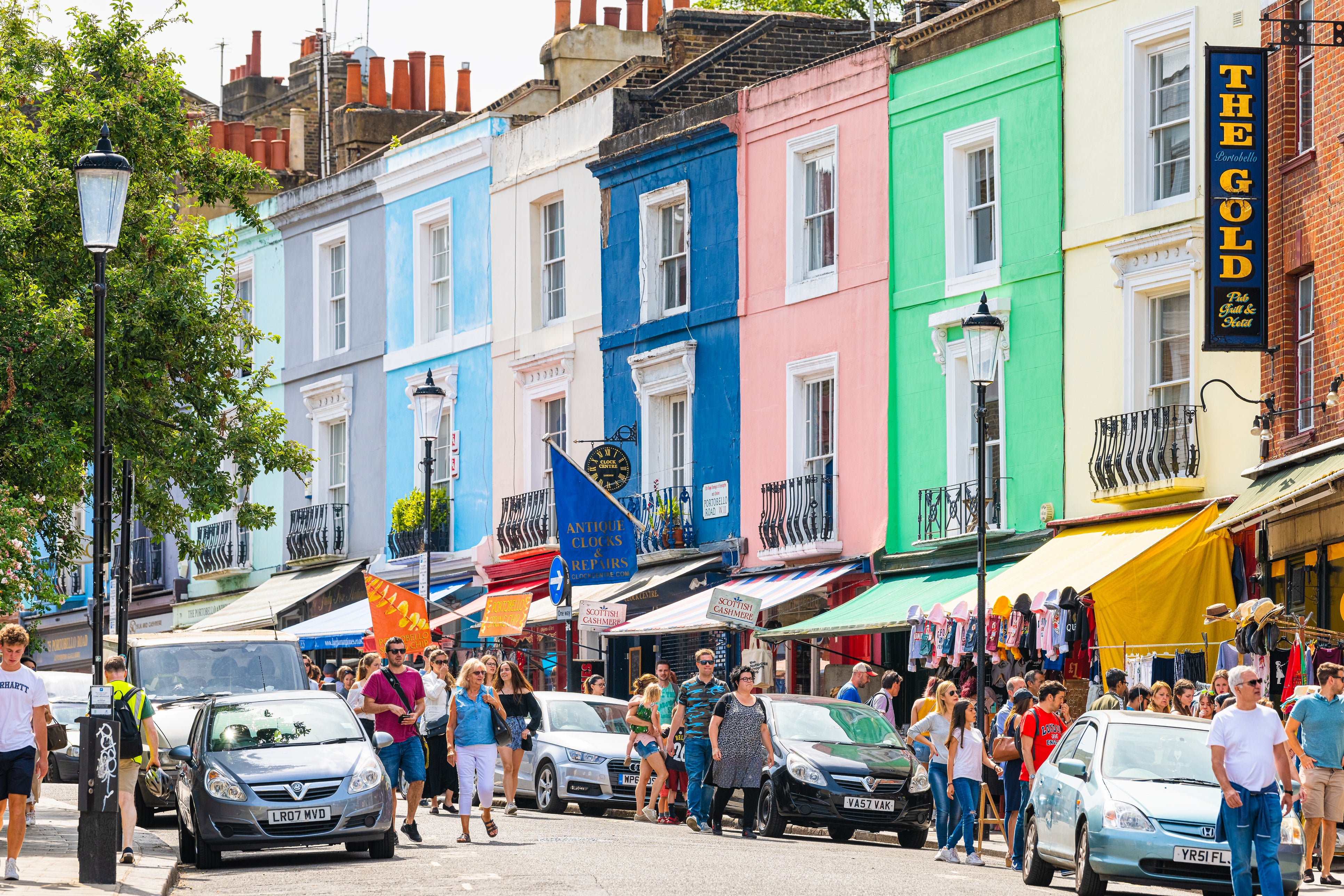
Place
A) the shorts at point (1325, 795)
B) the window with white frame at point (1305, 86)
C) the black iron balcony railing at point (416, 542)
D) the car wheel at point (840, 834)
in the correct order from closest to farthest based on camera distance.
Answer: the shorts at point (1325, 795), the car wheel at point (840, 834), the window with white frame at point (1305, 86), the black iron balcony railing at point (416, 542)

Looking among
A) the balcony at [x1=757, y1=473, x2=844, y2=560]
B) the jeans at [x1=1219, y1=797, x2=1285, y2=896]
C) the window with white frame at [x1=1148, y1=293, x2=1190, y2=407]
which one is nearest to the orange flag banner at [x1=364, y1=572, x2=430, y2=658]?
the balcony at [x1=757, y1=473, x2=844, y2=560]

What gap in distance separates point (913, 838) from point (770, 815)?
5.15 ft

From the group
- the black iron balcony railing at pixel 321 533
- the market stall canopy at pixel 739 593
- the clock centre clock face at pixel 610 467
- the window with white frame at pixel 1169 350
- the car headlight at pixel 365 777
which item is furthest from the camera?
the black iron balcony railing at pixel 321 533

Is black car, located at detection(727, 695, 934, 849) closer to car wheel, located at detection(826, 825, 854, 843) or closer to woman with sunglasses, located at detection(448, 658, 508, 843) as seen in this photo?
car wheel, located at detection(826, 825, 854, 843)

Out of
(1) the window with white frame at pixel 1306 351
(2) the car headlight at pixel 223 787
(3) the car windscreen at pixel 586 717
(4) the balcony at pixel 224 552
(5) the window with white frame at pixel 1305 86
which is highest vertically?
(5) the window with white frame at pixel 1305 86

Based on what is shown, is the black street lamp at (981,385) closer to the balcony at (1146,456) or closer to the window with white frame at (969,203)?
the balcony at (1146,456)

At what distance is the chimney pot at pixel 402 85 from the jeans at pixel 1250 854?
34.8 metres

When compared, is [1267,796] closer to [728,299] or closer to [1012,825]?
[1012,825]

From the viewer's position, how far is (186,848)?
1819 cm

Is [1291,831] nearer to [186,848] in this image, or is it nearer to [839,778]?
[839,778]

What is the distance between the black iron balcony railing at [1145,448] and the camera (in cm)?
2344

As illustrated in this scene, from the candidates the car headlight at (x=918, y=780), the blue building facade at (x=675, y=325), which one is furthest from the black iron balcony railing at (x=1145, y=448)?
the blue building facade at (x=675, y=325)

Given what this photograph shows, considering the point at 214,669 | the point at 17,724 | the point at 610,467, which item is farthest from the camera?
the point at 610,467

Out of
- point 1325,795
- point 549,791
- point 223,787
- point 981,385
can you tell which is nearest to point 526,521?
point 549,791
